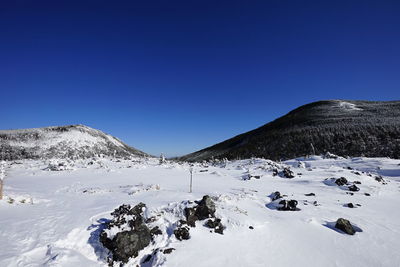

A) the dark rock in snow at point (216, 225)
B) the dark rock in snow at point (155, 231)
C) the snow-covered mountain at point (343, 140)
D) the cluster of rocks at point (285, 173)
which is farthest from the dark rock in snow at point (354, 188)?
the snow-covered mountain at point (343, 140)

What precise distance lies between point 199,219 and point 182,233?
3.88 feet

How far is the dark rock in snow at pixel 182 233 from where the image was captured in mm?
6852

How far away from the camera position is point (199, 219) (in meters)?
7.95

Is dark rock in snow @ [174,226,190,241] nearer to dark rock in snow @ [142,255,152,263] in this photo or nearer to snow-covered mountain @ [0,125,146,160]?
dark rock in snow @ [142,255,152,263]

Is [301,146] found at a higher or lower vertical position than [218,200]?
higher

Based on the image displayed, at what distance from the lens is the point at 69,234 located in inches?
260

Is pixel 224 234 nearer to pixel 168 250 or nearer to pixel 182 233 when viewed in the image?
pixel 182 233

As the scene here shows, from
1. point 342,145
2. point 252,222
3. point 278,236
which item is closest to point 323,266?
point 278,236

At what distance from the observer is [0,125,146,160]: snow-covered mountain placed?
45719 mm

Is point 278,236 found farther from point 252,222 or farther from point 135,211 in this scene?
point 135,211

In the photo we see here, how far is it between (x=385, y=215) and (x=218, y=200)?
316 inches

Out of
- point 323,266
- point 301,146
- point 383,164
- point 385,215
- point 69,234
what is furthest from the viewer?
point 301,146

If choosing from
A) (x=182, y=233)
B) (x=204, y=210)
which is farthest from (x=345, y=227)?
(x=182, y=233)

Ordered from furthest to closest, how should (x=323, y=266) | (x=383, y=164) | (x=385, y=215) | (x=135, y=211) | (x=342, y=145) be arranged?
1. (x=342, y=145)
2. (x=383, y=164)
3. (x=385, y=215)
4. (x=135, y=211)
5. (x=323, y=266)
